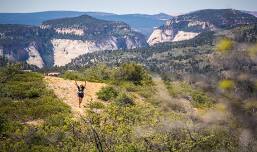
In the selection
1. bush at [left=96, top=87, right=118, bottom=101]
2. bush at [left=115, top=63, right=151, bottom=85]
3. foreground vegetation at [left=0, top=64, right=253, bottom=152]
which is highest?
foreground vegetation at [left=0, top=64, right=253, bottom=152]

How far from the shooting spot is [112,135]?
2062cm

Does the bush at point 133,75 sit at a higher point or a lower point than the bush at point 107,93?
lower

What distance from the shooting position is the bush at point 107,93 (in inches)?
1427

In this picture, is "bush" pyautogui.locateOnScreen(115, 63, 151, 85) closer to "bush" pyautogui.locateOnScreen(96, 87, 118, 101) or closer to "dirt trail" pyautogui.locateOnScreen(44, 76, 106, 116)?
"dirt trail" pyautogui.locateOnScreen(44, 76, 106, 116)

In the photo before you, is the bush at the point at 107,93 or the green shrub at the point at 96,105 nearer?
the green shrub at the point at 96,105

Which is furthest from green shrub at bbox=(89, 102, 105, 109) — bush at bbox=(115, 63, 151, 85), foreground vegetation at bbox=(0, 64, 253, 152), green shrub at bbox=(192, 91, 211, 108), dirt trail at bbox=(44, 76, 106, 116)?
bush at bbox=(115, 63, 151, 85)

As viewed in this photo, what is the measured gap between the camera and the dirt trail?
108 feet

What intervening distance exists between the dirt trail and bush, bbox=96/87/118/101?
57 cm

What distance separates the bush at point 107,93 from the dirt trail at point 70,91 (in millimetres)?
569

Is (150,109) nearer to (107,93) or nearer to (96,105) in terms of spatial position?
(96,105)

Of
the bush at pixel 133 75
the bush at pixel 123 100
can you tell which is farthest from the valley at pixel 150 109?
the bush at pixel 133 75

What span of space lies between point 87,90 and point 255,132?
109 feet

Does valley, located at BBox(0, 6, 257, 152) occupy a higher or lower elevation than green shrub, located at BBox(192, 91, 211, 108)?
higher

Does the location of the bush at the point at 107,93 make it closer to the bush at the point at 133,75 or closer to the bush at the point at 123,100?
the bush at the point at 123,100
